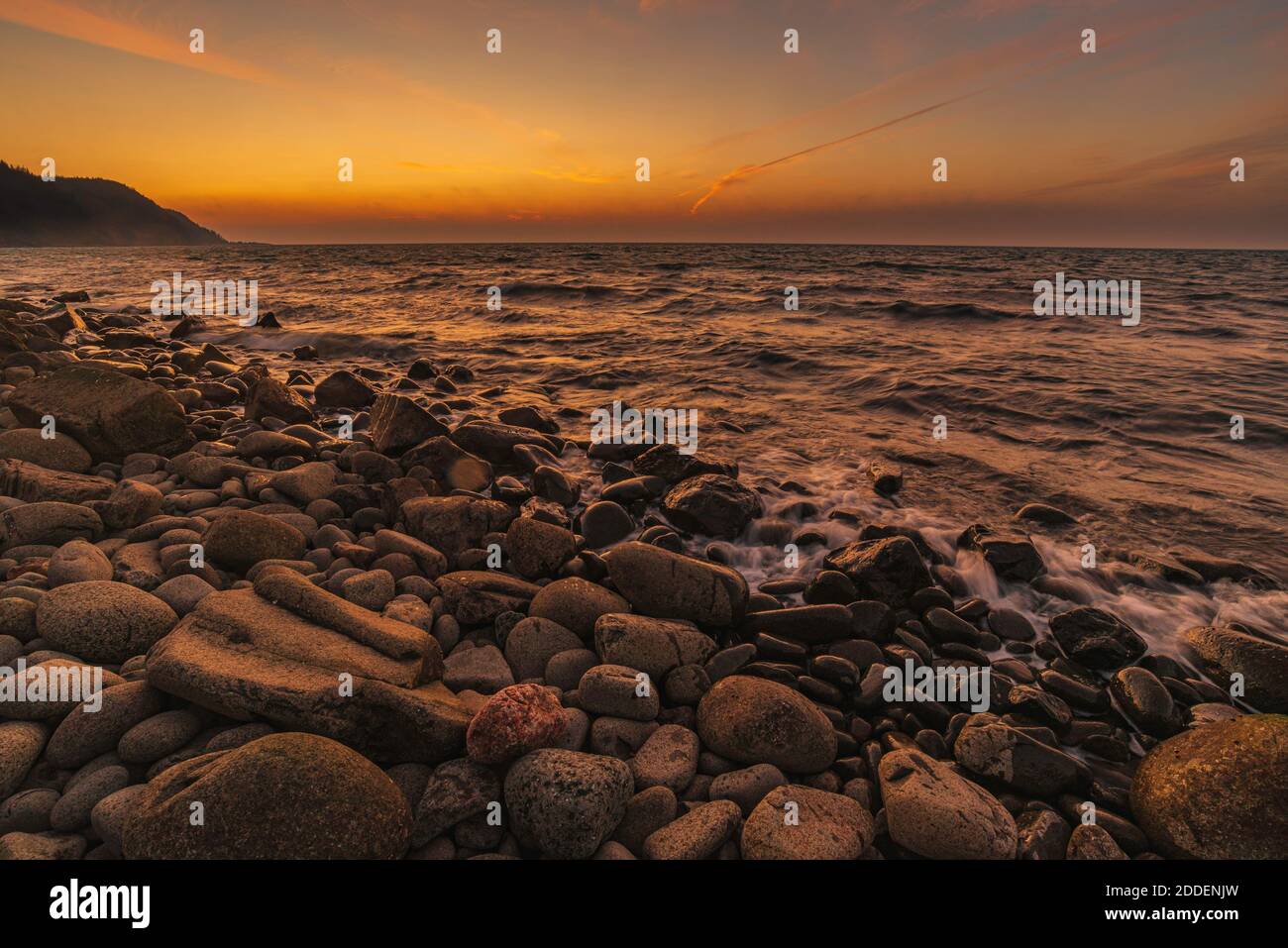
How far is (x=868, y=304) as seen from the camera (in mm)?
24141

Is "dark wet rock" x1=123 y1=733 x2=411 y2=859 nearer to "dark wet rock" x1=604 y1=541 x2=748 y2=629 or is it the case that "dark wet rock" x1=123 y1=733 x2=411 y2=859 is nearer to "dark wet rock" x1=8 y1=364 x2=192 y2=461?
"dark wet rock" x1=604 y1=541 x2=748 y2=629

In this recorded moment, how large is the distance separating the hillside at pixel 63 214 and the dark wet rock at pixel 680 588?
7792 inches

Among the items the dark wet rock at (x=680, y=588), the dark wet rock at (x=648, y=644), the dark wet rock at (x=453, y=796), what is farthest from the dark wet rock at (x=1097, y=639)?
the dark wet rock at (x=453, y=796)

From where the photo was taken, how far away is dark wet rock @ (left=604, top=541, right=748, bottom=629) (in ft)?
14.4

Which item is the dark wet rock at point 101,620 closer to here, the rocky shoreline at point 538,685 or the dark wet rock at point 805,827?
the rocky shoreline at point 538,685

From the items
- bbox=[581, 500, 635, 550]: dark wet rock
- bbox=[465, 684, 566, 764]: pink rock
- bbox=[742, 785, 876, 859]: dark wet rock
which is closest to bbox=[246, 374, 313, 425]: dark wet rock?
bbox=[581, 500, 635, 550]: dark wet rock

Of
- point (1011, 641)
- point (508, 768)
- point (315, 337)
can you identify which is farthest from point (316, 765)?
point (315, 337)

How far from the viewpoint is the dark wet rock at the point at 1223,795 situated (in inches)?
106

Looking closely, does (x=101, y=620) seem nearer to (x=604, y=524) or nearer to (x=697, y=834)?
Answer: (x=697, y=834)

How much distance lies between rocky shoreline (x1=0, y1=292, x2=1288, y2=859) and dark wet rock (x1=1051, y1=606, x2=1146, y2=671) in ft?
0.07

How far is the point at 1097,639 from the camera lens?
172 inches

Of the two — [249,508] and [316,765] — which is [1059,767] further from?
[249,508]
